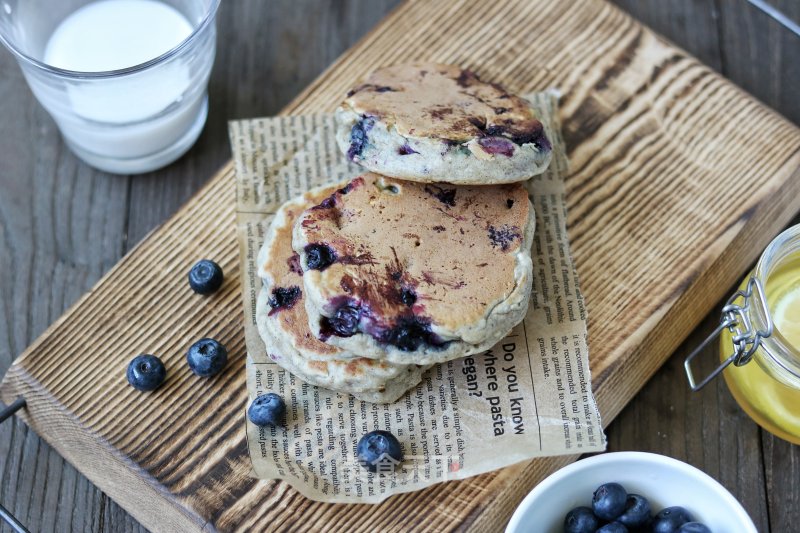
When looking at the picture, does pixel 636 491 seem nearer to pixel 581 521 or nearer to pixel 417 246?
pixel 581 521

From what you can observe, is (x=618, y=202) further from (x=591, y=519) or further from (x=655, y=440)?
(x=591, y=519)

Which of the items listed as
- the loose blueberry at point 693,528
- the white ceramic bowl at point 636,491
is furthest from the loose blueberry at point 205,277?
the loose blueberry at point 693,528

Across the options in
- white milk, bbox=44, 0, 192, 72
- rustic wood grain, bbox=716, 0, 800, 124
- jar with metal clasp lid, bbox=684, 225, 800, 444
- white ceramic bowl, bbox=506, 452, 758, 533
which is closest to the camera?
white ceramic bowl, bbox=506, 452, 758, 533

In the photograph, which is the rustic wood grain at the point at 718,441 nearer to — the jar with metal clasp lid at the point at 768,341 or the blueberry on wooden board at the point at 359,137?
the jar with metal clasp lid at the point at 768,341

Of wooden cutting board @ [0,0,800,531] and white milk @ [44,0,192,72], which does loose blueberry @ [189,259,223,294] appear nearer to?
wooden cutting board @ [0,0,800,531]

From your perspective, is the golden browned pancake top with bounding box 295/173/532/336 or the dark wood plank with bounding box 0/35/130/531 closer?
the golden browned pancake top with bounding box 295/173/532/336

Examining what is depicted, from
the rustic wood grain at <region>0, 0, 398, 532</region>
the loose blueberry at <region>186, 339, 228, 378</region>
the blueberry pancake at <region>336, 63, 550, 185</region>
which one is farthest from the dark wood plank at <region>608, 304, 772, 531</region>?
the rustic wood grain at <region>0, 0, 398, 532</region>
